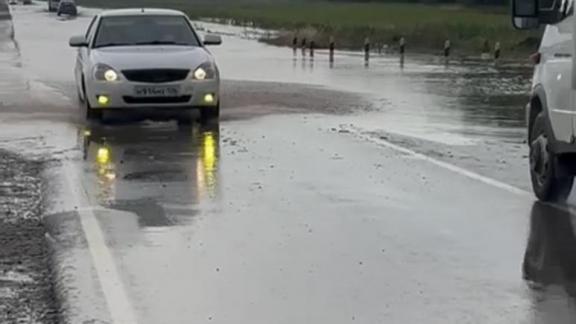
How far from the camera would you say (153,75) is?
16.4 meters

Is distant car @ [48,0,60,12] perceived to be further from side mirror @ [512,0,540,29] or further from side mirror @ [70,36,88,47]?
side mirror @ [512,0,540,29]

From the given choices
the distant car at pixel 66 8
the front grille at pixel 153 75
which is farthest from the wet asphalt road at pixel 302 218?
the distant car at pixel 66 8

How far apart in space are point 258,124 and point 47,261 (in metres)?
8.99

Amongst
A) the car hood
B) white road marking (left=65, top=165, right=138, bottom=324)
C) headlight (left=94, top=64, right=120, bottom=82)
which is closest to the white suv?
white road marking (left=65, top=165, right=138, bottom=324)

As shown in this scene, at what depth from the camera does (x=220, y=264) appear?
800 cm

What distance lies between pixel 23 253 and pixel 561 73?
4.57m

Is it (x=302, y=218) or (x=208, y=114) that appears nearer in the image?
(x=302, y=218)

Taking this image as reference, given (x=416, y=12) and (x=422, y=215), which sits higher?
(x=422, y=215)

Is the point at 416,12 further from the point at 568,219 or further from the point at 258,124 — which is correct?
the point at 568,219

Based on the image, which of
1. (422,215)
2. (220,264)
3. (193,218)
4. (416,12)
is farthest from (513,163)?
(416,12)

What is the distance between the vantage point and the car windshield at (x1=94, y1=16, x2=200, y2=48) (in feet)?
57.7

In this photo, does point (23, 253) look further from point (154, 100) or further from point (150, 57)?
point (150, 57)

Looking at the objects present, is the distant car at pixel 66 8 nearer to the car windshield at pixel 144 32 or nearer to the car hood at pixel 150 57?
the car windshield at pixel 144 32

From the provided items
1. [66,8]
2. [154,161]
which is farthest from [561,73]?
[66,8]
